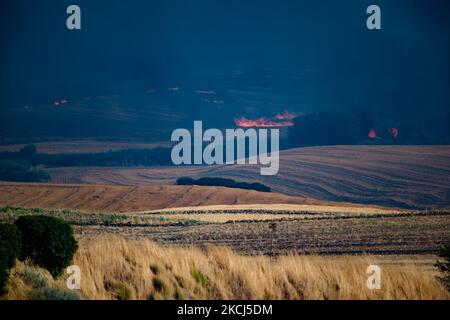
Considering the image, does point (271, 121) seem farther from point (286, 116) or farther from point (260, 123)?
point (286, 116)

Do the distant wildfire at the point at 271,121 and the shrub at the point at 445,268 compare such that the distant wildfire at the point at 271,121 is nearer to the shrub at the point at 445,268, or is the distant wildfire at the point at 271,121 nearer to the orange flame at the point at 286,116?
the orange flame at the point at 286,116

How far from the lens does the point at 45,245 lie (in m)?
15.2

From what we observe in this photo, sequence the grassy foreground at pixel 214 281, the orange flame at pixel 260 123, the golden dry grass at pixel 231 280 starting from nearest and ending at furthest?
the grassy foreground at pixel 214 281 → the golden dry grass at pixel 231 280 → the orange flame at pixel 260 123

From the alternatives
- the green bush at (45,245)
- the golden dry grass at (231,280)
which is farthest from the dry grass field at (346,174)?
the green bush at (45,245)

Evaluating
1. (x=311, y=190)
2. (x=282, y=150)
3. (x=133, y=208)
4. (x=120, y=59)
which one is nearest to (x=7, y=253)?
(x=133, y=208)

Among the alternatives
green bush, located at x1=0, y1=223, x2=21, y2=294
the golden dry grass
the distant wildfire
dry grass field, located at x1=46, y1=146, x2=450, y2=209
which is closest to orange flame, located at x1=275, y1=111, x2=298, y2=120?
the distant wildfire

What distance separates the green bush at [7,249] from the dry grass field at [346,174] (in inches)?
2299

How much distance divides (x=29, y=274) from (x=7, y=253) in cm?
68

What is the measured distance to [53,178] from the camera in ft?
286

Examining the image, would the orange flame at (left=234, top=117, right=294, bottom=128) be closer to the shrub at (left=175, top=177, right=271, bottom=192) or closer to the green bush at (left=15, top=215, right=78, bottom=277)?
the shrub at (left=175, top=177, right=271, bottom=192)

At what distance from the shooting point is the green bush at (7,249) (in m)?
12.5

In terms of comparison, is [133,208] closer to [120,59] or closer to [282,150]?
[282,150]

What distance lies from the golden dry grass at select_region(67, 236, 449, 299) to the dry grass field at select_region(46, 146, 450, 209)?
55.4 metres
